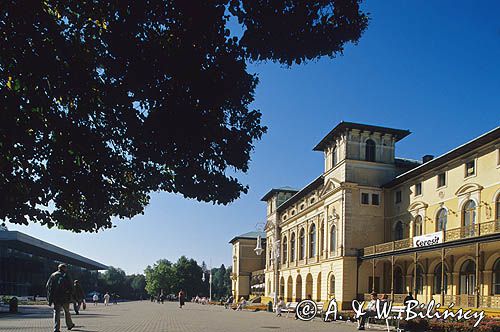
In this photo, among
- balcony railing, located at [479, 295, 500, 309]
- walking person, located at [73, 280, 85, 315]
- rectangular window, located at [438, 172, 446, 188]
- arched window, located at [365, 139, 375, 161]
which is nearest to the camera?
walking person, located at [73, 280, 85, 315]

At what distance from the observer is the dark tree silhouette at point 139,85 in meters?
7.43

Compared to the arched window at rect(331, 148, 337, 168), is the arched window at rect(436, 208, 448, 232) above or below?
below

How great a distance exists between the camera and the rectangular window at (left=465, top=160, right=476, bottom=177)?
35531 mm

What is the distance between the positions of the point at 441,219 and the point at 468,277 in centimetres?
506

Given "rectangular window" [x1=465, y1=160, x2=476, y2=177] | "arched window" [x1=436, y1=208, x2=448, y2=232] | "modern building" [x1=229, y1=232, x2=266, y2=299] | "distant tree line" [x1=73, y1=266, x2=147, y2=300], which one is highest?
"rectangular window" [x1=465, y1=160, x2=476, y2=177]

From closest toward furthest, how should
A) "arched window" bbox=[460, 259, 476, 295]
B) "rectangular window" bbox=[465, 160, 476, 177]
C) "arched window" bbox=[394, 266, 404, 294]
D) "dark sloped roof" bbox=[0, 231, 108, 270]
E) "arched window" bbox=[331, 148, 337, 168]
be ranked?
"arched window" bbox=[460, 259, 476, 295]
"rectangular window" bbox=[465, 160, 476, 177]
"arched window" bbox=[394, 266, 404, 294]
"arched window" bbox=[331, 148, 337, 168]
"dark sloped roof" bbox=[0, 231, 108, 270]

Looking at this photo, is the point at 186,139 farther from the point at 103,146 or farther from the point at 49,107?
the point at 49,107

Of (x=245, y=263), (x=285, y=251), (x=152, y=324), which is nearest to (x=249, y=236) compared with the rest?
(x=245, y=263)

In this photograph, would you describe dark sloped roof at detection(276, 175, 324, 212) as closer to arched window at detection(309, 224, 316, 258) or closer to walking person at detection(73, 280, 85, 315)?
arched window at detection(309, 224, 316, 258)

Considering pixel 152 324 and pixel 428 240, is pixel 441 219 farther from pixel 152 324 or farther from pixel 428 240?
pixel 152 324

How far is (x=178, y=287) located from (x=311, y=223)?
81362 millimetres

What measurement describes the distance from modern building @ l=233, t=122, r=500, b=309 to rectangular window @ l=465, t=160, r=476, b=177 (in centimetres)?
7

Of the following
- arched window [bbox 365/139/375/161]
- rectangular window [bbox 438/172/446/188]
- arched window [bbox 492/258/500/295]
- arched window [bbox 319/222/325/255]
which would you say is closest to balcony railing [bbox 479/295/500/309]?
arched window [bbox 492/258/500/295]

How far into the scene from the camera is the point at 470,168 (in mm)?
36000
